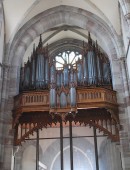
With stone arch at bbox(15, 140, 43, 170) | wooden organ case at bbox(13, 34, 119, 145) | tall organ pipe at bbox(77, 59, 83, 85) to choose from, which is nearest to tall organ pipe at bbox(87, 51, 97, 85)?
wooden organ case at bbox(13, 34, 119, 145)

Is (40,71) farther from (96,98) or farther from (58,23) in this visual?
(96,98)

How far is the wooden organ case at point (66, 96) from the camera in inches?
391

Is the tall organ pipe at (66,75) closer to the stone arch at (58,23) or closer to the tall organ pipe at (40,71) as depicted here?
the tall organ pipe at (40,71)

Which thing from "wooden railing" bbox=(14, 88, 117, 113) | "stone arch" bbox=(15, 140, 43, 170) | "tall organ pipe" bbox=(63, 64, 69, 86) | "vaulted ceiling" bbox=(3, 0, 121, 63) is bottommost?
"stone arch" bbox=(15, 140, 43, 170)

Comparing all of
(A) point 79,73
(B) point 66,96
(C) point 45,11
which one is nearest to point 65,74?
(A) point 79,73

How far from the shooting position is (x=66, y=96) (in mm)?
10117

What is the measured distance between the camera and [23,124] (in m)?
10.9

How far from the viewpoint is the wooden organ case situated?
32.6 feet

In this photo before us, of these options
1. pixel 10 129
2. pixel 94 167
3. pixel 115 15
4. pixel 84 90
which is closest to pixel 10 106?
pixel 10 129

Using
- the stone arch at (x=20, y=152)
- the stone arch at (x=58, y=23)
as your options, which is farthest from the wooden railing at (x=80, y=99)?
the stone arch at (x=20, y=152)

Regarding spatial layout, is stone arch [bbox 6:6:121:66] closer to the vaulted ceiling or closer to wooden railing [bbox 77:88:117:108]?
the vaulted ceiling

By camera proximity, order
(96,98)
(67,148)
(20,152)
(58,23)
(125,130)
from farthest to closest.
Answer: (58,23), (20,152), (67,148), (96,98), (125,130)

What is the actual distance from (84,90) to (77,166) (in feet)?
9.96

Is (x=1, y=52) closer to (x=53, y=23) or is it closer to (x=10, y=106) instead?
(x=10, y=106)
